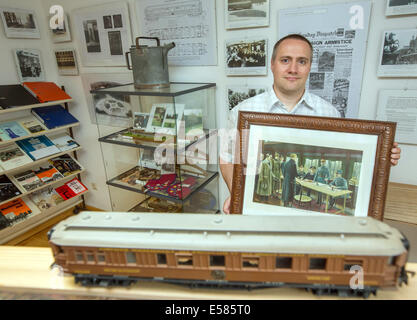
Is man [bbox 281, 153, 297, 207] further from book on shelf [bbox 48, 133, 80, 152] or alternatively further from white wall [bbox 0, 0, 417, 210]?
book on shelf [bbox 48, 133, 80, 152]

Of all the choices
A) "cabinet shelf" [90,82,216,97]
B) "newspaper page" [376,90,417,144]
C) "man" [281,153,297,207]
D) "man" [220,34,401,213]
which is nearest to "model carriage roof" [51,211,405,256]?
"man" [281,153,297,207]

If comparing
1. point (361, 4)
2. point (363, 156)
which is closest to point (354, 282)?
point (363, 156)

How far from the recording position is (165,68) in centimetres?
196

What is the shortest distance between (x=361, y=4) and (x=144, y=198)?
2112 millimetres

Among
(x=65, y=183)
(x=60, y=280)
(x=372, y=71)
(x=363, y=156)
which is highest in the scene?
(x=372, y=71)

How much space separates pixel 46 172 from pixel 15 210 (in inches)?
17.6

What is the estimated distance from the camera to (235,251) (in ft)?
2.24

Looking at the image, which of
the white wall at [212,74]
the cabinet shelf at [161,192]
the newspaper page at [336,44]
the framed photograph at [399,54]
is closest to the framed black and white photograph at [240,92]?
the white wall at [212,74]

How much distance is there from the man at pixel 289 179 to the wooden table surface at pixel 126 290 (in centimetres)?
34

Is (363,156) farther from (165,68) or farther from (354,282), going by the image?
(165,68)

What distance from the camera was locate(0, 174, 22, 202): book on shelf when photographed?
2541 millimetres

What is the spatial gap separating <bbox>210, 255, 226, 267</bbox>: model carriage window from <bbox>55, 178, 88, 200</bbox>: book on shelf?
284 centimetres

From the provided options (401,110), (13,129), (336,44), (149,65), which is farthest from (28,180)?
(401,110)

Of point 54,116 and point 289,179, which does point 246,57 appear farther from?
point 54,116
